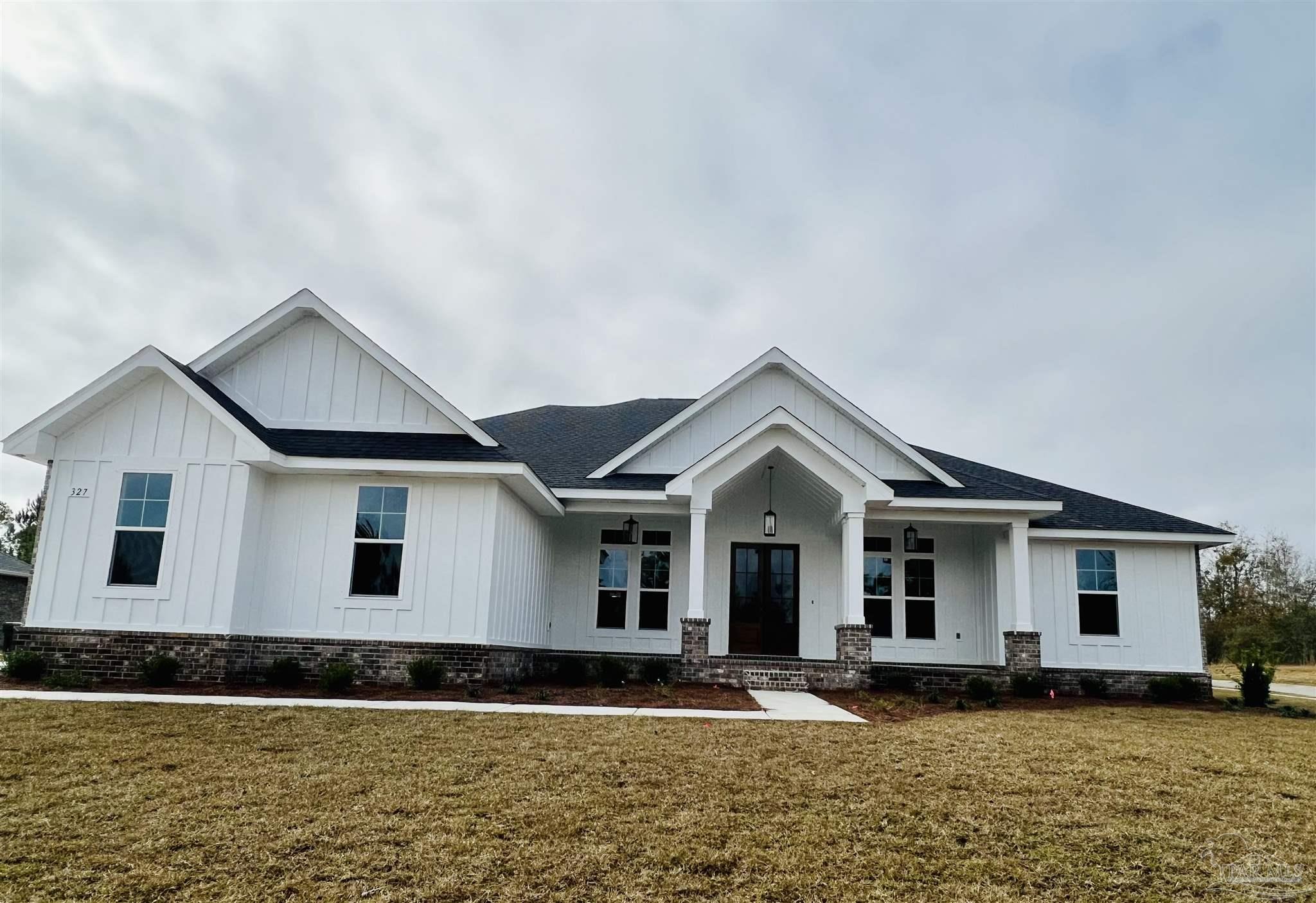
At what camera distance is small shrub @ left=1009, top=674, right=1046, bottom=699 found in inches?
522

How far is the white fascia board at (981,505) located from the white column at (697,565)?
3.33 m

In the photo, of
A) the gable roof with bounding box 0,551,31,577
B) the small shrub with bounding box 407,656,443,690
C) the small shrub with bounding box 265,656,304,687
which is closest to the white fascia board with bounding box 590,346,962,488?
the small shrub with bounding box 407,656,443,690

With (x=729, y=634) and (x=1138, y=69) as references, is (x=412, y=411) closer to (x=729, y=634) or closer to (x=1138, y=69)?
(x=729, y=634)

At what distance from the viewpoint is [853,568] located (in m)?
13.4

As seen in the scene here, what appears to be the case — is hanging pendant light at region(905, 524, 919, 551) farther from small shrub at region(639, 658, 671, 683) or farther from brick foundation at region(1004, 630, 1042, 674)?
small shrub at region(639, 658, 671, 683)

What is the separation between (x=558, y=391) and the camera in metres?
37.0

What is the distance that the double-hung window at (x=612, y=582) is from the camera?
15.8m

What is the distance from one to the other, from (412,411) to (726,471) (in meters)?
5.44

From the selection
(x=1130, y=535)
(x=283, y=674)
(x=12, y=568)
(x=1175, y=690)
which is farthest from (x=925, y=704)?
(x=12, y=568)

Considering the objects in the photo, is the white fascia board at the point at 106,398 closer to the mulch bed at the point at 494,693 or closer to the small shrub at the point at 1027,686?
the mulch bed at the point at 494,693

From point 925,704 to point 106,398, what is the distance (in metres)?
12.8

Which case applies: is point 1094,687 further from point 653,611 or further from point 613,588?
point 613,588

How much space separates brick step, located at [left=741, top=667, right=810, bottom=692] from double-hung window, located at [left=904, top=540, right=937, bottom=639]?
12.3 feet

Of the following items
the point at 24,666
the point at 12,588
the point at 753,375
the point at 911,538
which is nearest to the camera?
the point at 24,666
